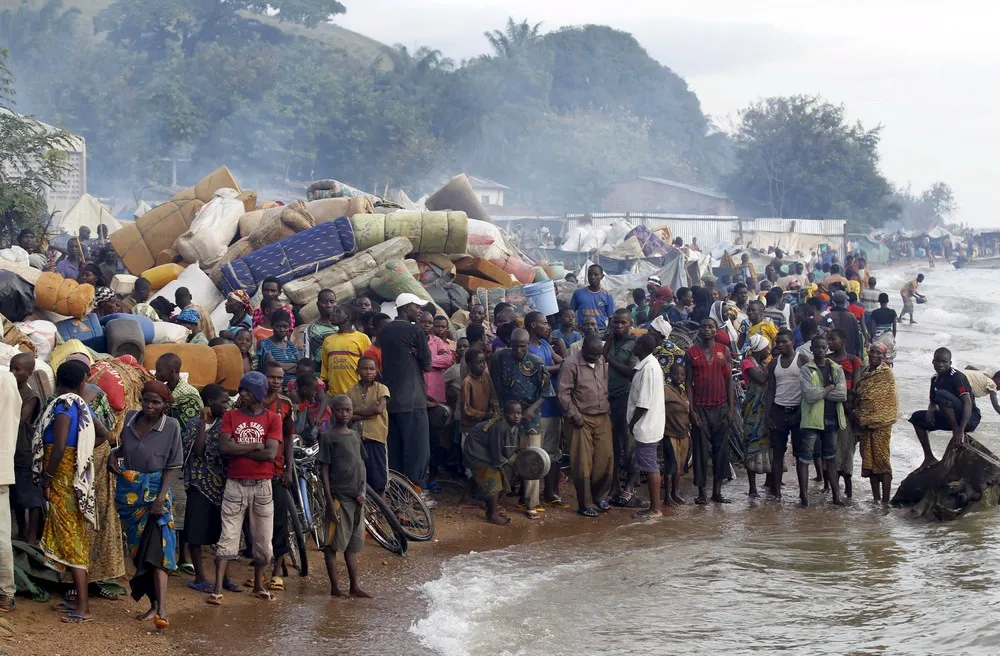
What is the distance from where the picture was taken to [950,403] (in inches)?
392

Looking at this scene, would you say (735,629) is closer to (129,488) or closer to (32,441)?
(129,488)

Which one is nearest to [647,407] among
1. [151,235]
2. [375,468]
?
[375,468]

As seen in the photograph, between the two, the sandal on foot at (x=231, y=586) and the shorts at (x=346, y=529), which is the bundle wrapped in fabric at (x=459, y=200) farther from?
the sandal on foot at (x=231, y=586)

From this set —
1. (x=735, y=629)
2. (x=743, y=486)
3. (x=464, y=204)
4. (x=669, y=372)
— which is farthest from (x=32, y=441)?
(x=464, y=204)

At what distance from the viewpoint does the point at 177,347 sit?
9.67 m

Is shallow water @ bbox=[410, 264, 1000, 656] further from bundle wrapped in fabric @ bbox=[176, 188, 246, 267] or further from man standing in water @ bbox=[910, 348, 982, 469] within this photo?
bundle wrapped in fabric @ bbox=[176, 188, 246, 267]

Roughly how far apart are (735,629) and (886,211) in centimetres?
6232

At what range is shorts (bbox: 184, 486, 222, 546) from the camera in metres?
7.07

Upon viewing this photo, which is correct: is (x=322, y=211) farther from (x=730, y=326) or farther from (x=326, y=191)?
(x=730, y=326)

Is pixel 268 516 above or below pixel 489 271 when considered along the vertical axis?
below

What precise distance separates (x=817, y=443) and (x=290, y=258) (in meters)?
5.96

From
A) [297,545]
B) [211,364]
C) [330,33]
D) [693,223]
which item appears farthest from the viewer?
[330,33]

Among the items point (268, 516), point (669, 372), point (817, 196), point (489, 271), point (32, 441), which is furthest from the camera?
point (817, 196)

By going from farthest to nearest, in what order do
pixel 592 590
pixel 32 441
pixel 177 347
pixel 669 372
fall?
pixel 669 372 < pixel 177 347 < pixel 592 590 < pixel 32 441
